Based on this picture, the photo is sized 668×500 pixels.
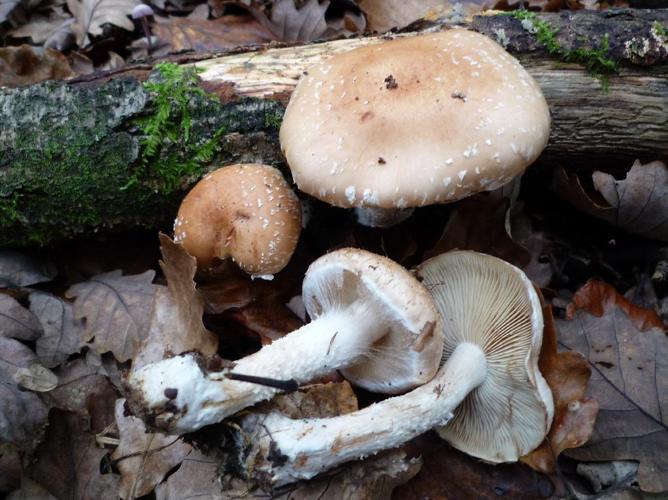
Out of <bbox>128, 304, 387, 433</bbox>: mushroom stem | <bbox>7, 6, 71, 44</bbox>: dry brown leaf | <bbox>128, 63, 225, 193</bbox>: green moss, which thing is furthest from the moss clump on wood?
<bbox>7, 6, 71, 44</bbox>: dry brown leaf

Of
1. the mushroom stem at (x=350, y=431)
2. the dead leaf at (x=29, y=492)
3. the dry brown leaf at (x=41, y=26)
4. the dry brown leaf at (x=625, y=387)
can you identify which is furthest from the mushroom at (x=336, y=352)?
the dry brown leaf at (x=41, y=26)

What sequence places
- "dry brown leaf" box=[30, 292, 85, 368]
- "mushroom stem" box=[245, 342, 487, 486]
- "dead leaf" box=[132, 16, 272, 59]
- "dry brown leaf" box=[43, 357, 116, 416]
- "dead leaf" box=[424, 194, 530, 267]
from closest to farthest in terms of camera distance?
1. "mushroom stem" box=[245, 342, 487, 486]
2. "dry brown leaf" box=[43, 357, 116, 416]
3. "dry brown leaf" box=[30, 292, 85, 368]
4. "dead leaf" box=[424, 194, 530, 267]
5. "dead leaf" box=[132, 16, 272, 59]

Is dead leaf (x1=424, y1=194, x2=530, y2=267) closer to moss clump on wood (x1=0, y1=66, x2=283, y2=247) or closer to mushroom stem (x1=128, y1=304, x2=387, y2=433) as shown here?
mushroom stem (x1=128, y1=304, x2=387, y2=433)

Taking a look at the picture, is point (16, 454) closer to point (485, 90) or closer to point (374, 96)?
point (374, 96)

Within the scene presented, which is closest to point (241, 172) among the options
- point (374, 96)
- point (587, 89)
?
point (374, 96)

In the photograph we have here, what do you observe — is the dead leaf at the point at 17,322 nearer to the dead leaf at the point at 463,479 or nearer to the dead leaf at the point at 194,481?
the dead leaf at the point at 194,481
